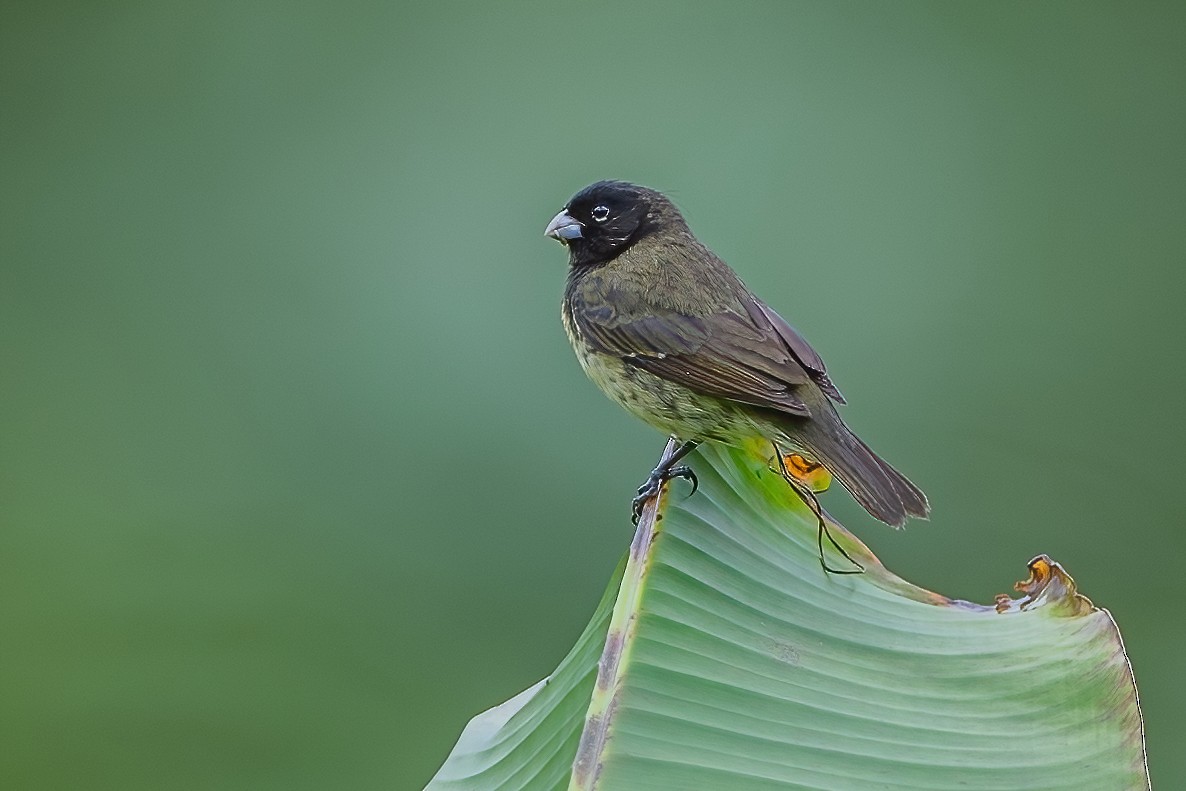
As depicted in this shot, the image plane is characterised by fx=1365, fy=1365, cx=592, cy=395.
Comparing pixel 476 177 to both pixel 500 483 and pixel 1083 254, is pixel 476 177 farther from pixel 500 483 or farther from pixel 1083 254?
pixel 1083 254

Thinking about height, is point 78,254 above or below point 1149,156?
below

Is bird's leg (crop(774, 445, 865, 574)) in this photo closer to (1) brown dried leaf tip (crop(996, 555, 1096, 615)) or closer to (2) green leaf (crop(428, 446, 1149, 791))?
(2) green leaf (crop(428, 446, 1149, 791))

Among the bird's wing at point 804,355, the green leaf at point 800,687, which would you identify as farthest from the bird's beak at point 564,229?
the green leaf at point 800,687

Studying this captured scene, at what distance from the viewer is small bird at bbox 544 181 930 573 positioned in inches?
112

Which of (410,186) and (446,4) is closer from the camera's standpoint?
(410,186)

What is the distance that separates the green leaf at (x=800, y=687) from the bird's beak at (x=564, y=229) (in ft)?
5.07

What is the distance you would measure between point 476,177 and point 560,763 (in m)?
3.01

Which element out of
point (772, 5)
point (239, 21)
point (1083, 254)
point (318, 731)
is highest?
point (772, 5)

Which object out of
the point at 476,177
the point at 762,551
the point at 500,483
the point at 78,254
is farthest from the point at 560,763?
the point at 78,254

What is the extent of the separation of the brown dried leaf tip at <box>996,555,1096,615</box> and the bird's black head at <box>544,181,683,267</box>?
174 cm

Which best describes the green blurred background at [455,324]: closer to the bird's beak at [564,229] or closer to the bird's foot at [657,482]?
the bird's beak at [564,229]

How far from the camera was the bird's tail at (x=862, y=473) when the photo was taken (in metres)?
2.71

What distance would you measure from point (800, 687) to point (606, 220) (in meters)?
1.98

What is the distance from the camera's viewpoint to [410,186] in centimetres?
469
